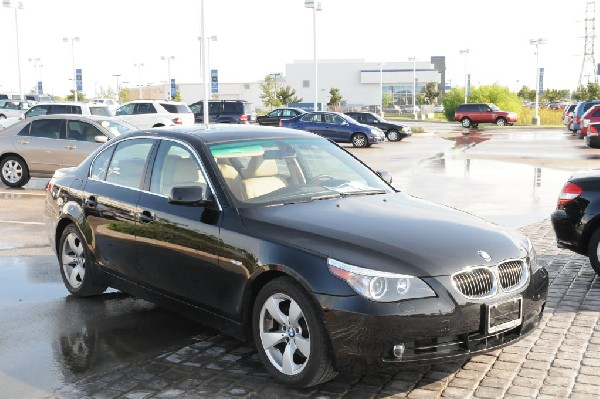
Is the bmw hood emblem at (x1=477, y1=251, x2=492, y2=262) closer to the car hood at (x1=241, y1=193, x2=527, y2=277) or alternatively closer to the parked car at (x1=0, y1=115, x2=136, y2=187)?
the car hood at (x1=241, y1=193, x2=527, y2=277)

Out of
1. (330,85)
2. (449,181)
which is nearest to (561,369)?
(449,181)

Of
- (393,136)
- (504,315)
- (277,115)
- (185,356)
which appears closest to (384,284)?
(504,315)

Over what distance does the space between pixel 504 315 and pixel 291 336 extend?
1339mm

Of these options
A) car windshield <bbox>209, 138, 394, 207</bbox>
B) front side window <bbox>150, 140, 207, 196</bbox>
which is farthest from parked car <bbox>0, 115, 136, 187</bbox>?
car windshield <bbox>209, 138, 394, 207</bbox>

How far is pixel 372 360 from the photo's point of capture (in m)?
4.41

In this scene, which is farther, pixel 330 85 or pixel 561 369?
pixel 330 85

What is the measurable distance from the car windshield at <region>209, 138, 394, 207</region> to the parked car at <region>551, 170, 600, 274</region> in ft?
8.31

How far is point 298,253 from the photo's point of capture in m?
4.64

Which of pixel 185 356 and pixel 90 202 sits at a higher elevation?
pixel 90 202

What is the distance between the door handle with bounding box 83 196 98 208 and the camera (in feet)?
21.9

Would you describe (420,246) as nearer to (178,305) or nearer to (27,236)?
(178,305)

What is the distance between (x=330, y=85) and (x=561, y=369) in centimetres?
11044

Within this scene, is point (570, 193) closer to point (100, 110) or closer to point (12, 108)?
point (100, 110)

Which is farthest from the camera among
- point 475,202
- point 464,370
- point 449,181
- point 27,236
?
point 449,181
